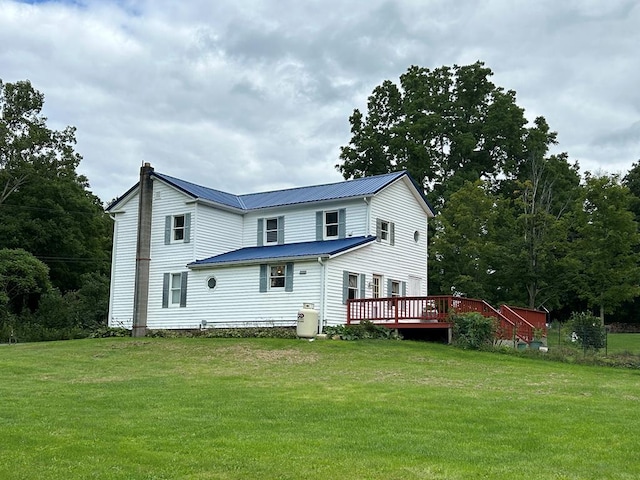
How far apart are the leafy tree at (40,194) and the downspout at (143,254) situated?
1847 cm

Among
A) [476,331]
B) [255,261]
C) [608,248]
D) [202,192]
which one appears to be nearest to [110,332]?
[202,192]

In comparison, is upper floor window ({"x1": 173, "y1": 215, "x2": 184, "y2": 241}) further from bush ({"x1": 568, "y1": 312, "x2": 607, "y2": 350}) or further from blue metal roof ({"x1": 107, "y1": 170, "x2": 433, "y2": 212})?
bush ({"x1": 568, "y1": 312, "x2": 607, "y2": 350})

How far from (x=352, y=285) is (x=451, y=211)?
47.8ft

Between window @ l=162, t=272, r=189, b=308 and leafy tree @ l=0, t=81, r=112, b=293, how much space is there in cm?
2017

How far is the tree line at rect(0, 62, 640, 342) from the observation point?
38375mm

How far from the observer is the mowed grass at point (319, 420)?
30.4 feet

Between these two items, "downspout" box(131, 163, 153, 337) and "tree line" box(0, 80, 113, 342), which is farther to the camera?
"tree line" box(0, 80, 113, 342)

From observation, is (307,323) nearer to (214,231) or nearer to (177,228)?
(214,231)

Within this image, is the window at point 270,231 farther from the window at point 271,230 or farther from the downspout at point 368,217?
the downspout at point 368,217

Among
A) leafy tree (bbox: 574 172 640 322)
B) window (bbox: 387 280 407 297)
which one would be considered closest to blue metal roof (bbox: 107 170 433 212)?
window (bbox: 387 280 407 297)

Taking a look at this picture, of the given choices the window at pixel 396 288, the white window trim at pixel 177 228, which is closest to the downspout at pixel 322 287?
the window at pixel 396 288

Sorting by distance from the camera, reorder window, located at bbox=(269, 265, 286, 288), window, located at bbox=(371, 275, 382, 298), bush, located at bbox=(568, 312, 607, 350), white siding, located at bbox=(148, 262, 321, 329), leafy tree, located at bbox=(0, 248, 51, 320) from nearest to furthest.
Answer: bush, located at bbox=(568, 312, 607, 350) < white siding, located at bbox=(148, 262, 321, 329) < window, located at bbox=(269, 265, 286, 288) < window, located at bbox=(371, 275, 382, 298) < leafy tree, located at bbox=(0, 248, 51, 320)

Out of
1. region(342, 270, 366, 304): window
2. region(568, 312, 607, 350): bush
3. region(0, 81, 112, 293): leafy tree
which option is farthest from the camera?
region(0, 81, 112, 293): leafy tree

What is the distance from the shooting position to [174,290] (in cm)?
3369
